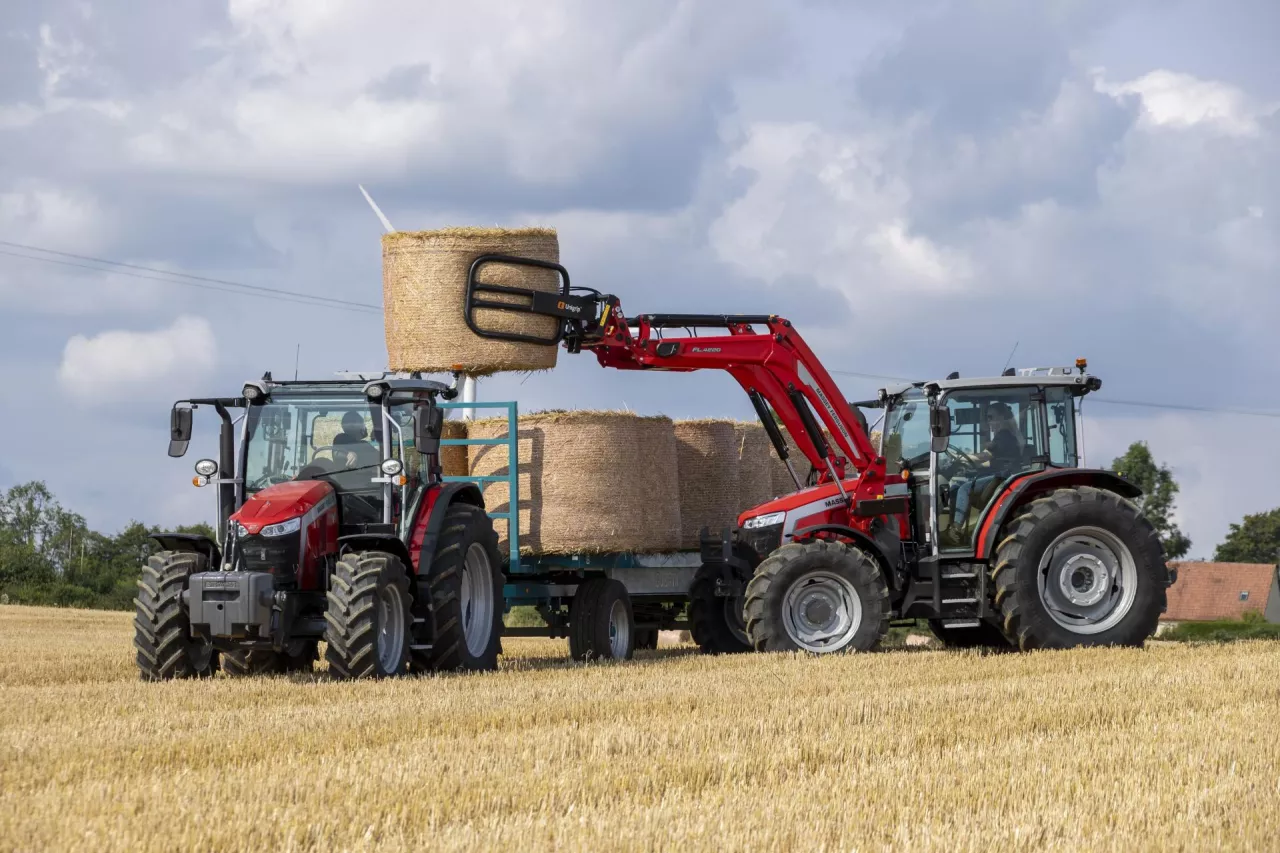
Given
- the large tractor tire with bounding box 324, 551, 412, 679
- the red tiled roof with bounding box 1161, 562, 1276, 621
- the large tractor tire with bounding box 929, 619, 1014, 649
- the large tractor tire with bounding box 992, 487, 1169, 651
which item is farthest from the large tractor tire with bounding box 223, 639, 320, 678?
the red tiled roof with bounding box 1161, 562, 1276, 621

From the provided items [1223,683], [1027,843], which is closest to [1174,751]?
[1027,843]


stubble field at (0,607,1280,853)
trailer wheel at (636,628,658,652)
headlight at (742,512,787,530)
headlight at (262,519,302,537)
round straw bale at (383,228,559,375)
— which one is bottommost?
stubble field at (0,607,1280,853)

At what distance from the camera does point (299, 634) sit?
404 inches

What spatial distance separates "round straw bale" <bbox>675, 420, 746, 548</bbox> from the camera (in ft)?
46.4

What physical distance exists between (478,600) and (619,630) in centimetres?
195

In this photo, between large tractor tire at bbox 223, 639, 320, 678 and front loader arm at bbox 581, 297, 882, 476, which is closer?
large tractor tire at bbox 223, 639, 320, 678

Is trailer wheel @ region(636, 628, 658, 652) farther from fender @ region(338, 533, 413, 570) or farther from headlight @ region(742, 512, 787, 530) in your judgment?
fender @ region(338, 533, 413, 570)

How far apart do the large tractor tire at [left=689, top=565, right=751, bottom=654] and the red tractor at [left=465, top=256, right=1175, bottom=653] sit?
0.5 inches

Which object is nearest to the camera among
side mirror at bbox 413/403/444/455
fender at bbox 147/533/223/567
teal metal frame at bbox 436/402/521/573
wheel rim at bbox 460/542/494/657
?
fender at bbox 147/533/223/567

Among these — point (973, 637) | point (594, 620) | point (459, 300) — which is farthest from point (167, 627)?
point (973, 637)

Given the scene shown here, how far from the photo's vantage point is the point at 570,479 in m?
12.5

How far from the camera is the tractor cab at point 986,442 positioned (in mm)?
12867

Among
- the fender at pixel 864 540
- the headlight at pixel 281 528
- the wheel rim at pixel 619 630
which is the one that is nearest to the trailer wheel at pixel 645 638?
the wheel rim at pixel 619 630

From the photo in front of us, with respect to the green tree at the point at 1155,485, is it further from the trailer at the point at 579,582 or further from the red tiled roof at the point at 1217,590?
the trailer at the point at 579,582
